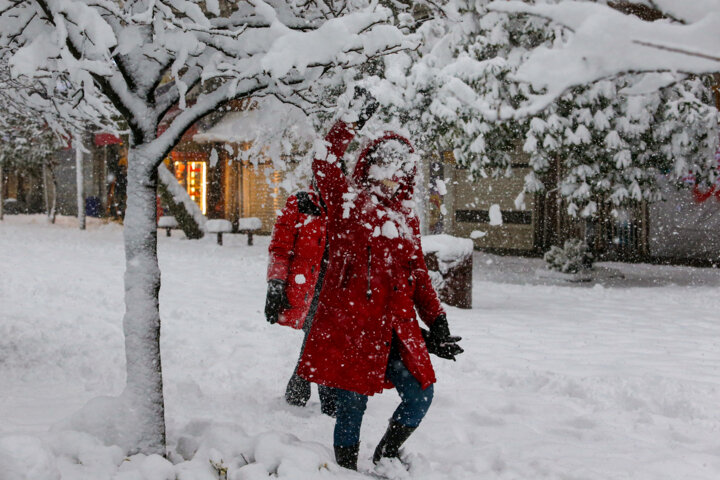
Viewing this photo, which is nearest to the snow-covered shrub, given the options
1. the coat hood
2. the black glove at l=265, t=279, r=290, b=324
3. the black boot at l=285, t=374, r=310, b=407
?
the black boot at l=285, t=374, r=310, b=407

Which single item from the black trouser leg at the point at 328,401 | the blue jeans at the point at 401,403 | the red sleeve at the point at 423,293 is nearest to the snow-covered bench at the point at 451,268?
the black trouser leg at the point at 328,401

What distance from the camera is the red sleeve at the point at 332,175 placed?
2.92m

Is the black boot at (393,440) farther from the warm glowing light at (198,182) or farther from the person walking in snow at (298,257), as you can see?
the warm glowing light at (198,182)

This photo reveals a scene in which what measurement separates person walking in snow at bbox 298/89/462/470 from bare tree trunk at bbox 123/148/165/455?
78cm

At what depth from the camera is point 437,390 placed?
4.68 meters

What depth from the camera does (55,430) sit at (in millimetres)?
2865

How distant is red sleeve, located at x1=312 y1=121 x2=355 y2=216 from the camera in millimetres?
2924

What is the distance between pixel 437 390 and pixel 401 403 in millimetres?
1901

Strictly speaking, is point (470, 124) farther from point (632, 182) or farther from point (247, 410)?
point (247, 410)

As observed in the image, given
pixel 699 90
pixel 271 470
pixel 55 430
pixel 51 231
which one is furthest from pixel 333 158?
pixel 51 231

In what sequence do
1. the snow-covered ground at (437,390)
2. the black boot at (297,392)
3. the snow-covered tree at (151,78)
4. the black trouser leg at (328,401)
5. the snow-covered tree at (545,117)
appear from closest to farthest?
the snow-covered tree at (151,78) → the snow-covered ground at (437,390) → the black trouser leg at (328,401) → the black boot at (297,392) → the snow-covered tree at (545,117)

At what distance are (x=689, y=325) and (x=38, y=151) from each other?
948 inches

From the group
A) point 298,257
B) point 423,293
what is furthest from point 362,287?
point 298,257

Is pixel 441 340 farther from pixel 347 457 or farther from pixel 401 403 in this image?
pixel 347 457
